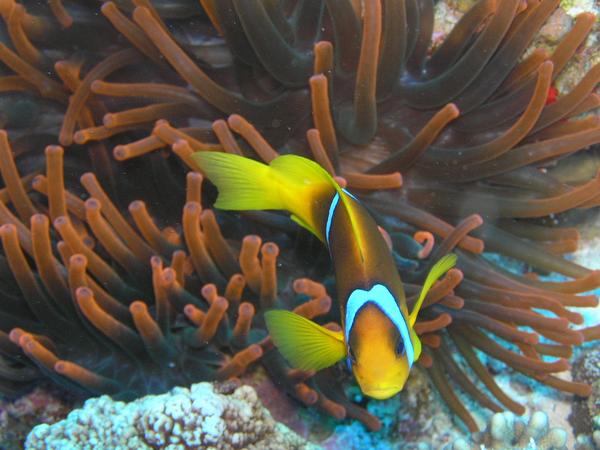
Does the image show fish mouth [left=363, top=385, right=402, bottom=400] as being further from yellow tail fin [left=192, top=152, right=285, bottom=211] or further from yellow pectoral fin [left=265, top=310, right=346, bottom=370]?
yellow tail fin [left=192, top=152, right=285, bottom=211]

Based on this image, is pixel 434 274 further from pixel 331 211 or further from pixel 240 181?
pixel 240 181

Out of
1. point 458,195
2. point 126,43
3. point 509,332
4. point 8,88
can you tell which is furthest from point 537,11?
point 8,88

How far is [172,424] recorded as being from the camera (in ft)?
4.97

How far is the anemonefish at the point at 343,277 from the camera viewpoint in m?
1.20

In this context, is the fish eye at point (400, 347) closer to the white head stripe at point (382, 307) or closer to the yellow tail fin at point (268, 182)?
the white head stripe at point (382, 307)

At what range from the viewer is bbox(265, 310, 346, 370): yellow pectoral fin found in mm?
1339

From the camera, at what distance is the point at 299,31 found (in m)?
1.94

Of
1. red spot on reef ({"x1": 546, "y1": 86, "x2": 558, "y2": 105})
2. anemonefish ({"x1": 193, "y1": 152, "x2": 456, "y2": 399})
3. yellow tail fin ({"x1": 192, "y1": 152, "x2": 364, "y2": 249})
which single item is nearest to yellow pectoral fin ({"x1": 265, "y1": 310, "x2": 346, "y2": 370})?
anemonefish ({"x1": 193, "y1": 152, "x2": 456, "y2": 399})

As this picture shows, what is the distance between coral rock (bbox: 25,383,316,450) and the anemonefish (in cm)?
28

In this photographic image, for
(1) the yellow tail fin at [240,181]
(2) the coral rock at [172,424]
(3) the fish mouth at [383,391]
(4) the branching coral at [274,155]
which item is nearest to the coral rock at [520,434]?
(4) the branching coral at [274,155]

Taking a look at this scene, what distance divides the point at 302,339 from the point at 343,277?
158 mm

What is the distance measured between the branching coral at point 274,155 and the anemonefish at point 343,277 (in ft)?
0.49

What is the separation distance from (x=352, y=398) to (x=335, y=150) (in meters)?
0.87

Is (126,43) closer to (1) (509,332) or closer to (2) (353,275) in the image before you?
(2) (353,275)
